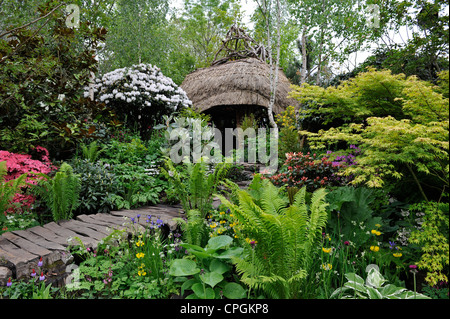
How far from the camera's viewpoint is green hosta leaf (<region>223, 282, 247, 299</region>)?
63.4 inches

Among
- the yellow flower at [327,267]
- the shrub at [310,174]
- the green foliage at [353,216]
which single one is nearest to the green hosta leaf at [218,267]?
the yellow flower at [327,267]

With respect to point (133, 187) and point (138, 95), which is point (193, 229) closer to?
point (133, 187)

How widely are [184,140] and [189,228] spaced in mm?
2654

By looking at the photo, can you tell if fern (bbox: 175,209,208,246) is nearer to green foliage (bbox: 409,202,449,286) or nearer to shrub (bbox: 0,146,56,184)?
green foliage (bbox: 409,202,449,286)

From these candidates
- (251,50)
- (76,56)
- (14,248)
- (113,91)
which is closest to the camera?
(14,248)

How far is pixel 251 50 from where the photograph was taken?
10219mm

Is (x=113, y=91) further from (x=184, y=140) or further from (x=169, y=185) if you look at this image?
(x=169, y=185)

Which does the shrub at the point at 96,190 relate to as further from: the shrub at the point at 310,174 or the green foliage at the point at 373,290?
the green foliage at the point at 373,290

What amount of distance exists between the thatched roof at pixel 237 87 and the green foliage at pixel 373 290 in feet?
24.0

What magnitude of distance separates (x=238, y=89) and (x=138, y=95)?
4.04 meters

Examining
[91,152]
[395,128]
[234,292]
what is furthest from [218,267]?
[91,152]
